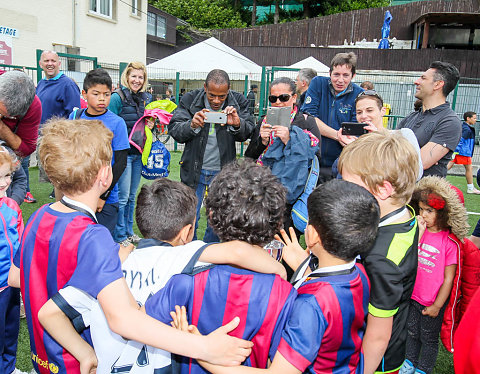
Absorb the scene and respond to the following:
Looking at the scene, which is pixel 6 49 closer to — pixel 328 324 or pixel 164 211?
pixel 164 211

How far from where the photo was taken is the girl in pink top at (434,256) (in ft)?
8.00

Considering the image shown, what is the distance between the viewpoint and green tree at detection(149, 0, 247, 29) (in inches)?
1346

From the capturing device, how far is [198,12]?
3434 centimetres

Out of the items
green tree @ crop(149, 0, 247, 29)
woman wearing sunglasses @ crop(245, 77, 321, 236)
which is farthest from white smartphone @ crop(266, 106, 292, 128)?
green tree @ crop(149, 0, 247, 29)

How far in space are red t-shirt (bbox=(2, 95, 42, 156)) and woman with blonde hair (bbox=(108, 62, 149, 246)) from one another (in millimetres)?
1269

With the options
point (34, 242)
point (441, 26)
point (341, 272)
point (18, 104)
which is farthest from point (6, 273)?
point (441, 26)

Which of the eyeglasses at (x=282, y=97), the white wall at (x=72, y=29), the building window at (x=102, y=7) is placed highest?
the building window at (x=102, y=7)

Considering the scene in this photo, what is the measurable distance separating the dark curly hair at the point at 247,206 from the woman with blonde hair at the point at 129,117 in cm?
311

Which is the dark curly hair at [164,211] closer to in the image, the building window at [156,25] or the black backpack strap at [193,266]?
the black backpack strap at [193,266]

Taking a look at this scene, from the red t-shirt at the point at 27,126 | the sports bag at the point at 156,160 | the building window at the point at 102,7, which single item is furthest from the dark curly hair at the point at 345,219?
the building window at the point at 102,7

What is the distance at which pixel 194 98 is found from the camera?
3.78m

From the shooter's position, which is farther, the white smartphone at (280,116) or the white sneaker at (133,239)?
the white sneaker at (133,239)

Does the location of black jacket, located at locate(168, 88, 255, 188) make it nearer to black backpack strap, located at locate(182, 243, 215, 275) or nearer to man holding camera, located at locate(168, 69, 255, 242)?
man holding camera, located at locate(168, 69, 255, 242)

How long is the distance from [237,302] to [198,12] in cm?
3712
